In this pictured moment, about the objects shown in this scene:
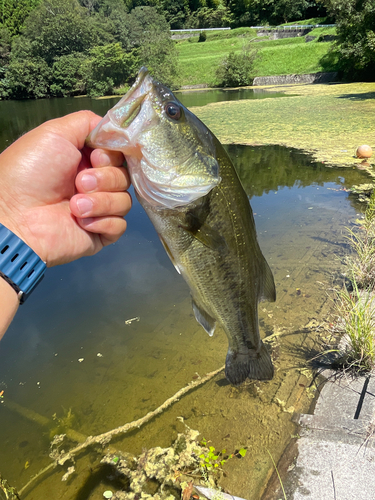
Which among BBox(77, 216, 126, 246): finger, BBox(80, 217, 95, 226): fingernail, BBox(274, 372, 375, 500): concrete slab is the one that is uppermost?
BBox(80, 217, 95, 226): fingernail

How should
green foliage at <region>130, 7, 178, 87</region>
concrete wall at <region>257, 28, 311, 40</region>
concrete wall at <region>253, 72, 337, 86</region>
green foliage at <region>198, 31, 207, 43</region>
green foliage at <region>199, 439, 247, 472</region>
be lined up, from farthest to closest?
1. green foliage at <region>198, 31, 207, 43</region>
2. concrete wall at <region>257, 28, 311, 40</region>
3. green foliage at <region>130, 7, 178, 87</region>
4. concrete wall at <region>253, 72, 337, 86</region>
5. green foliage at <region>199, 439, 247, 472</region>

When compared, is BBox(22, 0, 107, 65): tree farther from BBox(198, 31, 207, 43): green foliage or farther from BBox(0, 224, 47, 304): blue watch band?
BBox(0, 224, 47, 304): blue watch band

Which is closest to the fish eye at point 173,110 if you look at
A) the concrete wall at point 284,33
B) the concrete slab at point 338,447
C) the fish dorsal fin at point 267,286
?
the fish dorsal fin at point 267,286

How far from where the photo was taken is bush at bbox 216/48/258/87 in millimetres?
37875

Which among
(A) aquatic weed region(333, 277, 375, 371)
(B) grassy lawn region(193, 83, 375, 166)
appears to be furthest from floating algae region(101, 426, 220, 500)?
(B) grassy lawn region(193, 83, 375, 166)

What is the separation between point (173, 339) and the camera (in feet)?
13.1

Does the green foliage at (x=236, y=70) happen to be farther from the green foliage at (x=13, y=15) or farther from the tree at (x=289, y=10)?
the green foliage at (x=13, y=15)

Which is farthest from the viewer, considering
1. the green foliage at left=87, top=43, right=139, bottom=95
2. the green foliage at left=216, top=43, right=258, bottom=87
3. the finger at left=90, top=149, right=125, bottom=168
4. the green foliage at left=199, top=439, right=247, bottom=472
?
the green foliage at left=87, top=43, right=139, bottom=95

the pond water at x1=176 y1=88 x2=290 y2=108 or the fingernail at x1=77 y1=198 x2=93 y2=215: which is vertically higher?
the fingernail at x1=77 y1=198 x2=93 y2=215

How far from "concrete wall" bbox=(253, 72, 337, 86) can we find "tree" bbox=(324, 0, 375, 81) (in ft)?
6.10

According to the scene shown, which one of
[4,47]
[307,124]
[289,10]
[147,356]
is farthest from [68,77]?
[147,356]

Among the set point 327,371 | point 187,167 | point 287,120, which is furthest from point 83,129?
point 287,120

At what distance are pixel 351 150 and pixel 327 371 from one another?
9.30 metres

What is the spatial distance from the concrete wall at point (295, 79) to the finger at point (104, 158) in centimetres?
4001
